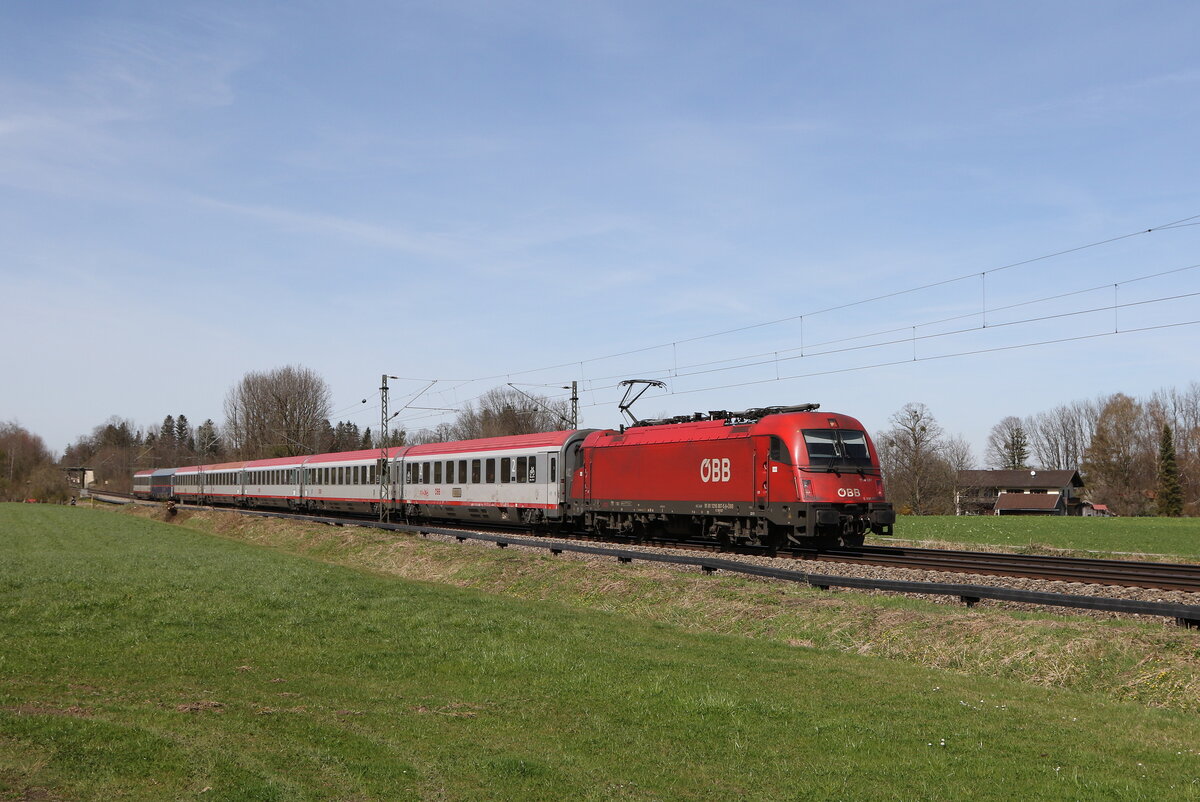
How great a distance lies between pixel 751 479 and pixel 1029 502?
10766cm

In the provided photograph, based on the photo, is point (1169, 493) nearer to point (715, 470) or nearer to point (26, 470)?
point (715, 470)

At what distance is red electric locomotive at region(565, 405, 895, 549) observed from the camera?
83.8 ft

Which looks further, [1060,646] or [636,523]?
[636,523]

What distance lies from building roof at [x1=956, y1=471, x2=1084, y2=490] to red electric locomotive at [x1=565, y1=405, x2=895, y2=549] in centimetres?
10324

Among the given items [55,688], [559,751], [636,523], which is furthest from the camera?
[636,523]

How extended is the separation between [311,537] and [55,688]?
30.6 metres

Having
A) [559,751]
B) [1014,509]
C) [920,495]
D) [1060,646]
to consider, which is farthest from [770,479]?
[1014,509]

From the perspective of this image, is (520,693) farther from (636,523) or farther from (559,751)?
(636,523)

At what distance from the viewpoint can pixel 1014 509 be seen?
398 ft

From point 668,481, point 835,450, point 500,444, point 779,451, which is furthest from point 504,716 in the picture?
point 500,444

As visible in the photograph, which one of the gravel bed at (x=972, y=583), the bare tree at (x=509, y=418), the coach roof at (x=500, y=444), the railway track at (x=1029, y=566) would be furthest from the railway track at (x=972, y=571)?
the bare tree at (x=509, y=418)

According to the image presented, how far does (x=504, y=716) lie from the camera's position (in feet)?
33.3

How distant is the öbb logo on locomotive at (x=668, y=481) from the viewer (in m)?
25.7

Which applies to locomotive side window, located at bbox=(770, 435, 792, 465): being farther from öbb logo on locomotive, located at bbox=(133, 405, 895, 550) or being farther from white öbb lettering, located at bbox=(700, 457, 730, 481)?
white öbb lettering, located at bbox=(700, 457, 730, 481)
